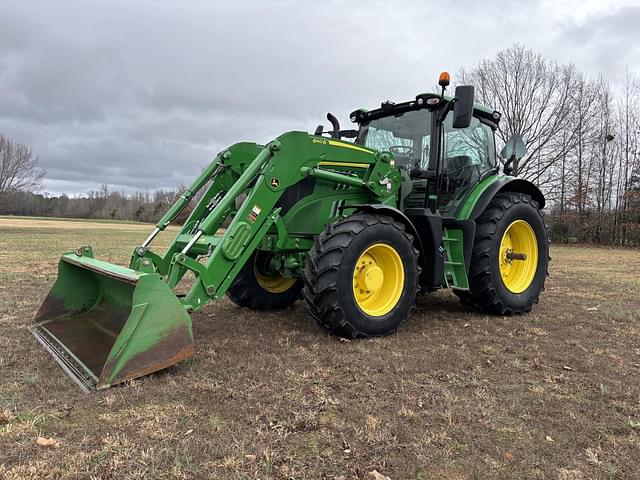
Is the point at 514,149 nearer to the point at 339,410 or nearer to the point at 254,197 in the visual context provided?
the point at 254,197

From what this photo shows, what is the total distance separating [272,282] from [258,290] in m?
0.24

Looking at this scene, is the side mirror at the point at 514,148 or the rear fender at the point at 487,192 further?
→ the side mirror at the point at 514,148

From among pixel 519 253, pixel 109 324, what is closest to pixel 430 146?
pixel 519 253

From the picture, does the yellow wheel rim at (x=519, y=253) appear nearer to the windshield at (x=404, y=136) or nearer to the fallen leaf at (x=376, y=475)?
the windshield at (x=404, y=136)

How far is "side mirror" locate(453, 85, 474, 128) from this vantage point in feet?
15.8

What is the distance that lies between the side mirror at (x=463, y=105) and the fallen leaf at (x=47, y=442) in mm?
4454

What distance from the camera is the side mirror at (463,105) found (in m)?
4.80

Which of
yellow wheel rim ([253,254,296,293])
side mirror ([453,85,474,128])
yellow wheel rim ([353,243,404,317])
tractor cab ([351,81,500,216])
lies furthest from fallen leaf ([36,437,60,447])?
side mirror ([453,85,474,128])

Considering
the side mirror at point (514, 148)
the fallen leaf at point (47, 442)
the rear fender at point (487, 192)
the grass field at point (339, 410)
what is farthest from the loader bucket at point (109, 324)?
the side mirror at point (514, 148)

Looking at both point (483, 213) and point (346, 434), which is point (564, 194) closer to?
point (483, 213)

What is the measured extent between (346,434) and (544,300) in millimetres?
5557

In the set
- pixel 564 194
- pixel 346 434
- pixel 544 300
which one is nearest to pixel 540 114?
pixel 564 194

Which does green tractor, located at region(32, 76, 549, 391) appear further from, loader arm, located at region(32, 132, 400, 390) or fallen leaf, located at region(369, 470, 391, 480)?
fallen leaf, located at region(369, 470, 391, 480)

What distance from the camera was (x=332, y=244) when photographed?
4.25 m
